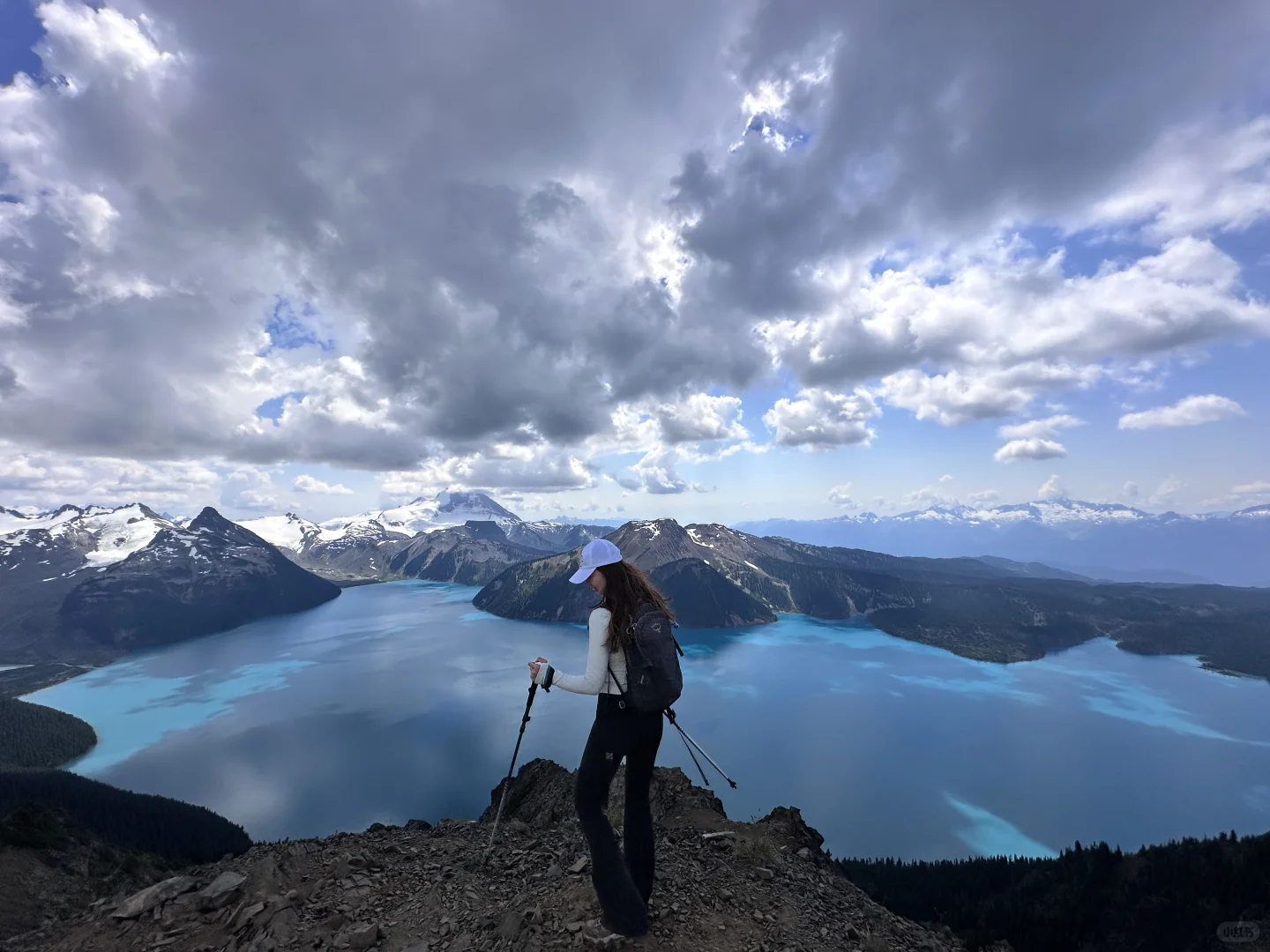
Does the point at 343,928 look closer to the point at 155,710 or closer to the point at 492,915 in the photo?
the point at 492,915

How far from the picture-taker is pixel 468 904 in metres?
8.00

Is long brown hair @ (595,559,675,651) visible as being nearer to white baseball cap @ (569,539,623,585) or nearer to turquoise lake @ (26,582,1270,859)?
white baseball cap @ (569,539,623,585)

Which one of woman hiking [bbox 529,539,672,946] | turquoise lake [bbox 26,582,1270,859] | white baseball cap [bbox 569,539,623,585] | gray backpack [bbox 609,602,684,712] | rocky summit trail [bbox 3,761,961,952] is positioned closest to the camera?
gray backpack [bbox 609,602,684,712]

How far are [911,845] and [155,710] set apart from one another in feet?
512

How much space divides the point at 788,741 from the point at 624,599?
100.0 metres

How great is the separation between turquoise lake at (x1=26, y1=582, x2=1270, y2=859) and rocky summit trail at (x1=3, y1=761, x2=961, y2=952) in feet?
210

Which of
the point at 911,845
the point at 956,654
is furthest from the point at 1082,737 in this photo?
Answer: the point at 956,654

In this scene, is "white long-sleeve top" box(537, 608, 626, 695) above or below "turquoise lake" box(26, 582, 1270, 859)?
above

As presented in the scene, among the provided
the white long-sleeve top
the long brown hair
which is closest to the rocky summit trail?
the white long-sleeve top

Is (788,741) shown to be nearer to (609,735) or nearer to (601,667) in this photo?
(609,735)

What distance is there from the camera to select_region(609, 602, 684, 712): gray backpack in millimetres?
5848

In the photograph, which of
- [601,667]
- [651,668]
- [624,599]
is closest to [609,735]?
[601,667]

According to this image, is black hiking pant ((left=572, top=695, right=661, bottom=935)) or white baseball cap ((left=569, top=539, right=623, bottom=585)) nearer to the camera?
black hiking pant ((left=572, top=695, right=661, bottom=935))

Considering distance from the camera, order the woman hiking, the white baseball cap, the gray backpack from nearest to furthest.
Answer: the gray backpack, the woman hiking, the white baseball cap
